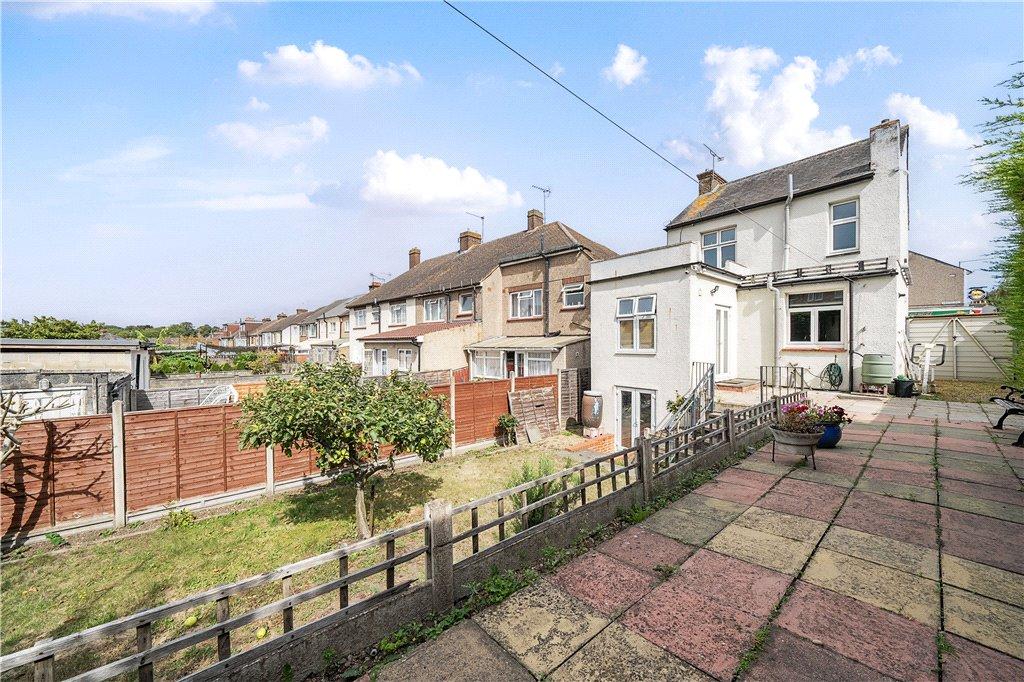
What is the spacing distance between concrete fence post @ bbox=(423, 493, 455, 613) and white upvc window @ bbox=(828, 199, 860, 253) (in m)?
16.6

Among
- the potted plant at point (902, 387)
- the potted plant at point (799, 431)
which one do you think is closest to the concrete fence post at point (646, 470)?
the potted plant at point (799, 431)

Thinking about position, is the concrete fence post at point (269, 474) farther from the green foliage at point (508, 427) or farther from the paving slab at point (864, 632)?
the paving slab at point (864, 632)

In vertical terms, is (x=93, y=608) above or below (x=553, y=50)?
below

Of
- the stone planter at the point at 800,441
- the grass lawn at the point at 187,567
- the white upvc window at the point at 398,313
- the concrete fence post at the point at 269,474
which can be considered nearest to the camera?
the grass lawn at the point at 187,567

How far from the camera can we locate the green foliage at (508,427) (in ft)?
45.1

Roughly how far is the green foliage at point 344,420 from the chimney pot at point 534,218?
63.7ft

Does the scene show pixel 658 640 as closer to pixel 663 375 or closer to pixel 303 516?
pixel 303 516

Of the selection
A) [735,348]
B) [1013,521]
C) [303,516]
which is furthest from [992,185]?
[735,348]

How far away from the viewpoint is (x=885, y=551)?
4.34 m

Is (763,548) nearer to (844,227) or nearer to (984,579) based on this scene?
(984,579)

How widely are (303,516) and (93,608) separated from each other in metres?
3.10

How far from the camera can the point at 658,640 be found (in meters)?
3.21

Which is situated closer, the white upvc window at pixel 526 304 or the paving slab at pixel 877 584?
the paving slab at pixel 877 584

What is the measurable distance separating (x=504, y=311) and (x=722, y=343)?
424 inches
